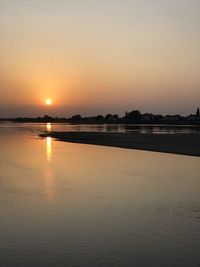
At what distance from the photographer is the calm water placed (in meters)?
6.84

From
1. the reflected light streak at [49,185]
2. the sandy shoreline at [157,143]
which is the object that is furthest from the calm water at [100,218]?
the sandy shoreline at [157,143]

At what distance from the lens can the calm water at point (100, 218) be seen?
6.84 m

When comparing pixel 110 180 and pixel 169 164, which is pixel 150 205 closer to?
pixel 110 180

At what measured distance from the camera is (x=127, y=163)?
21453 millimetres

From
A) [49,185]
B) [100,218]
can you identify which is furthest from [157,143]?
[100,218]

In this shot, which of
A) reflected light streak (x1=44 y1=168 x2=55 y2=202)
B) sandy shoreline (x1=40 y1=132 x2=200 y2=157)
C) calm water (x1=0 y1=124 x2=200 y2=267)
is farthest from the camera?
sandy shoreline (x1=40 y1=132 x2=200 y2=157)

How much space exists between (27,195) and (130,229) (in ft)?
16.5

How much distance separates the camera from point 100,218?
372 inches

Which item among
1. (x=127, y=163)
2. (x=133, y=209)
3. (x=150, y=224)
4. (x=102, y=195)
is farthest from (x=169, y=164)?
(x=150, y=224)

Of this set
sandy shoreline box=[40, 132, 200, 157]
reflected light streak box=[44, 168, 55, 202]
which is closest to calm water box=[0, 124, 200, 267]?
reflected light streak box=[44, 168, 55, 202]

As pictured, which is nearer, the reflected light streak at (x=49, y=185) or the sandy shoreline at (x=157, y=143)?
the reflected light streak at (x=49, y=185)

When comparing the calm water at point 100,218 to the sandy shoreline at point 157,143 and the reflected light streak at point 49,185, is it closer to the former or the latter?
the reflected light streak at point 49,185

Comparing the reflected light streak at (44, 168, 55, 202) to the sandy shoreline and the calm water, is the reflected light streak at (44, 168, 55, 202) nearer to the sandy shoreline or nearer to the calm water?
the calm water

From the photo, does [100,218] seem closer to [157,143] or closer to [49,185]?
[49,185]
